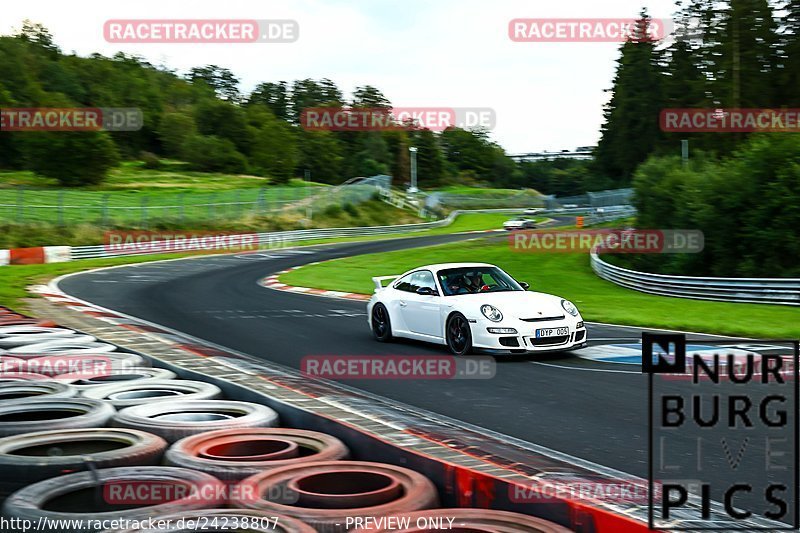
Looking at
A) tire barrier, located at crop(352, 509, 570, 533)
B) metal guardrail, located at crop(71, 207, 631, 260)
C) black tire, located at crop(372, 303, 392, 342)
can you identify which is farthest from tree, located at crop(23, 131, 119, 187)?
tire barrier, located at crop(352, 509, 570, 533)

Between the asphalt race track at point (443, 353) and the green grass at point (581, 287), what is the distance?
2.35 meters

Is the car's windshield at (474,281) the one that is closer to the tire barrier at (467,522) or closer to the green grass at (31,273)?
the tire barrier at (467,522)

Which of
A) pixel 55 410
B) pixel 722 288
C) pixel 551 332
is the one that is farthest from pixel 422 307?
pixel 722 288

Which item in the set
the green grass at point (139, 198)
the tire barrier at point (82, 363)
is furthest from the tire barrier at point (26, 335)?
the green grass at point (139, 198)

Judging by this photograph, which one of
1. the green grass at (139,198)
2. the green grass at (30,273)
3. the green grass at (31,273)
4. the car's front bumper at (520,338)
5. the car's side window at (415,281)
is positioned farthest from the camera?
the green grass at (139,198)

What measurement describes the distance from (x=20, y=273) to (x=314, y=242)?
2936cm

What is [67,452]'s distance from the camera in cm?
559

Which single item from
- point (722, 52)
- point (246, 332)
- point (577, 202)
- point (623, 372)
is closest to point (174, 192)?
point (577, 202)

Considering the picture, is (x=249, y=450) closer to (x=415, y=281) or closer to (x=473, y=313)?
(x=473, y=313)

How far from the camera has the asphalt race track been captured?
24.1ft

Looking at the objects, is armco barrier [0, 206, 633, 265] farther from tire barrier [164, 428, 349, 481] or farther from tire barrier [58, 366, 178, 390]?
tire barrier [164, 428, 349, 481]

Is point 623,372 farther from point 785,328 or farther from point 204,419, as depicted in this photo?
point 785,328

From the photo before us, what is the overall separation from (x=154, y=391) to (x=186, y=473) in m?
2.87

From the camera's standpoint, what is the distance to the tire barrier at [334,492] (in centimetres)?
408
